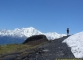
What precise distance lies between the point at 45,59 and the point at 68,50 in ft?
14.3

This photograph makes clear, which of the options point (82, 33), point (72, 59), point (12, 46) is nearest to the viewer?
point (72, 59)

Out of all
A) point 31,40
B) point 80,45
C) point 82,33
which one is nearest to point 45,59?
point 80,45

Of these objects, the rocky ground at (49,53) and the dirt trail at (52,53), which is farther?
the rocky ground at (49,53)

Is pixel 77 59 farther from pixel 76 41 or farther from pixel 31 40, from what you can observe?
pixel 31 40

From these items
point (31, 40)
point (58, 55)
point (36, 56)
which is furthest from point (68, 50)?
point (31, 40)

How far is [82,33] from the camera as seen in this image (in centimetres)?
4309

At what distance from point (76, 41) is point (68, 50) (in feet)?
10.0

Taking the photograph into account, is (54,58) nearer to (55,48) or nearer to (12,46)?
(55,48)

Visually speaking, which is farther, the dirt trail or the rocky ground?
the rocky ground

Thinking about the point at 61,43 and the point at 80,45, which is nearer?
the point at 80,45

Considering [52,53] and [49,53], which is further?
[49,53]

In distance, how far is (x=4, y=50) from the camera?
53.6 meters

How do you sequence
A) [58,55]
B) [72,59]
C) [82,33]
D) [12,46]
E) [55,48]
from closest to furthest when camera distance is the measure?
[72,59] < [58,55] < [55,48] < [82,33] < [12,46]

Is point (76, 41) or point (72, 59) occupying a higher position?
point (76, 41)
